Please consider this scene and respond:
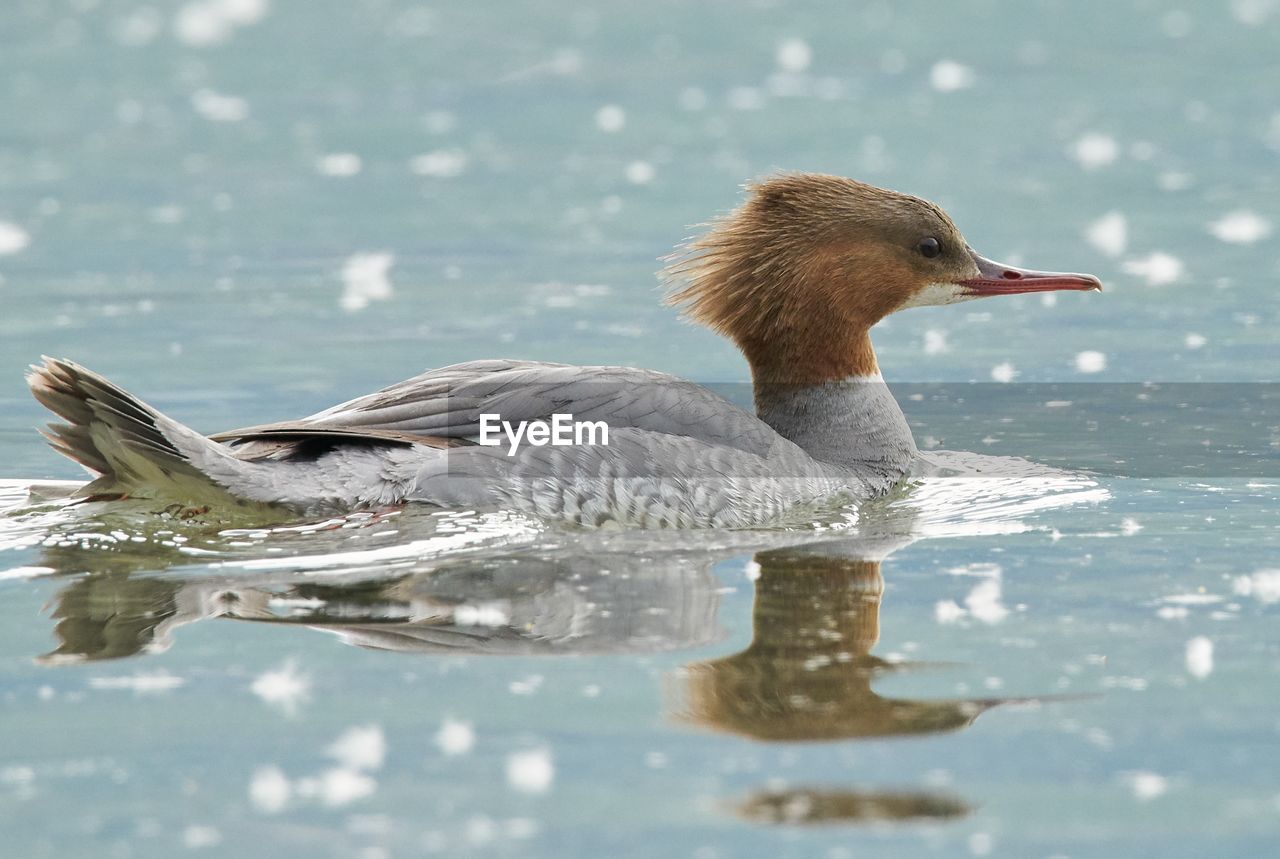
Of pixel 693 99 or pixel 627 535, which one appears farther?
pixel 693 99

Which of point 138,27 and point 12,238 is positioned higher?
point 138,27

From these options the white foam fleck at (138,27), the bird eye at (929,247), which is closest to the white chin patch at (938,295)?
the bird eye at (929,247)

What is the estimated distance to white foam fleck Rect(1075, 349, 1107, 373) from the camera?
9352mm

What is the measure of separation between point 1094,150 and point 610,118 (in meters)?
3.78

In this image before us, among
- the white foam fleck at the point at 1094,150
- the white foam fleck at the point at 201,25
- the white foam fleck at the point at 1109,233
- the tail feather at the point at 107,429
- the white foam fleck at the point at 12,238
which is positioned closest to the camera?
the tail feather at the point at 107,429

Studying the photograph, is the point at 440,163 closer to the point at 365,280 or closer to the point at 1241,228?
the point at 365,280

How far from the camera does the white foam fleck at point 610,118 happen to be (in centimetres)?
1462

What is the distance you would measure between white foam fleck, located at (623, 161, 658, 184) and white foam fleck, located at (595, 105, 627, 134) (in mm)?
1076

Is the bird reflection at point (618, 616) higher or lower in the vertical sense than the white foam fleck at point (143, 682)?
higher

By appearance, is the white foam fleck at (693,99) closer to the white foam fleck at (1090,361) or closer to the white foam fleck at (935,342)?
the white foam fleck at (935,342)

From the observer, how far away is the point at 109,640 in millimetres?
5324

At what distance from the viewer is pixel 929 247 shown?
739 cm

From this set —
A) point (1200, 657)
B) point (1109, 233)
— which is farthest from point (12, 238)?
point (1200, 657)

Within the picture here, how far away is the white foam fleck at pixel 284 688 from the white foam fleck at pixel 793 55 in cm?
1232
